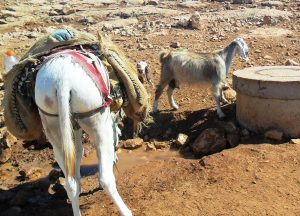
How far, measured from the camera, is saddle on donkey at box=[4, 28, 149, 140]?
429 cm

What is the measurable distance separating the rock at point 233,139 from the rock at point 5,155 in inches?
135

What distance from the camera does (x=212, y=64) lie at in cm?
852

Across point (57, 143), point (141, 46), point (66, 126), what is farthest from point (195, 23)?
point (66, 126)

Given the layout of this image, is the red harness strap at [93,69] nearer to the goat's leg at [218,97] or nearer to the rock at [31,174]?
the rock at [31,174]

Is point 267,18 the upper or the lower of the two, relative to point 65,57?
lower

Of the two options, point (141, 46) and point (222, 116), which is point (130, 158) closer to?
point (222, 116)

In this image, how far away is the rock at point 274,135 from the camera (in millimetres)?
6645

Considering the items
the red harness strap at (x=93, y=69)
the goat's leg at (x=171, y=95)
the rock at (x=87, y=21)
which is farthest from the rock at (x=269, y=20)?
the red harness strap at (x=93, y=69)

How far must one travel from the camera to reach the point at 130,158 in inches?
287

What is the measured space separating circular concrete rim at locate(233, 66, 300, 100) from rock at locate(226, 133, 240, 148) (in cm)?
68

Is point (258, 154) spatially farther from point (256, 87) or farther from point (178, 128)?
point (178, 128)

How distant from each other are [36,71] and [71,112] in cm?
→ 53

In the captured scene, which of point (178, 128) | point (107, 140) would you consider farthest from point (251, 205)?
point (178, 128)

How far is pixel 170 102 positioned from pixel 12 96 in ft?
15.7
